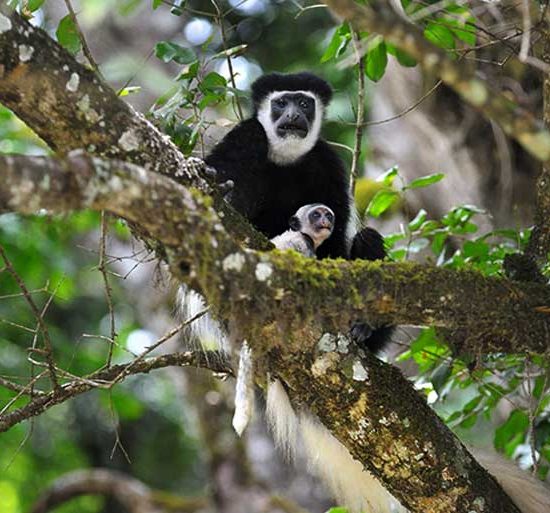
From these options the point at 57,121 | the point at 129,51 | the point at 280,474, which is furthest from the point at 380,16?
the point at 129,51

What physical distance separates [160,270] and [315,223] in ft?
3.10

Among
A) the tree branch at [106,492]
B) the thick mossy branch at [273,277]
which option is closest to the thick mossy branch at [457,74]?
the thick mossy branch at [273,277]

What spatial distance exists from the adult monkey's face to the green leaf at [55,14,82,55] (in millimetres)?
1184

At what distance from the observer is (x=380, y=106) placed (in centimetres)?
582

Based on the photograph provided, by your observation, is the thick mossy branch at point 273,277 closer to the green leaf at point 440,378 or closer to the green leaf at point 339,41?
the green leaf at point 440,378

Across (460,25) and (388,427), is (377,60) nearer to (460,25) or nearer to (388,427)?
(460,25)

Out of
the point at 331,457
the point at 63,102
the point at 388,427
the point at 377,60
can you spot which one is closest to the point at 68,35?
the point at 63,102

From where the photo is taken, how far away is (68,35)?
271 centimetres

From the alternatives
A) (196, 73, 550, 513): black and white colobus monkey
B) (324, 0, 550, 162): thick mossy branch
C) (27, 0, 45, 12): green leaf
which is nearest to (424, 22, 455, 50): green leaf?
(196, 73, 550, 513): black and white colobus monkey

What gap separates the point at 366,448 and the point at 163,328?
144 inches

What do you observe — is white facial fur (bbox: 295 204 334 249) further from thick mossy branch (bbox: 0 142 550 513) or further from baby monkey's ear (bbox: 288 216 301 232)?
thick mossy branch (bbox: 0 142 550 513)

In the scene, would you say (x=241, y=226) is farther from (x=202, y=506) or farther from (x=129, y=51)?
(x=129, y=51)

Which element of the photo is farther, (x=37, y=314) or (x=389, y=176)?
(x=389, y=176)

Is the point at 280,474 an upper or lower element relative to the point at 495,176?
lower
